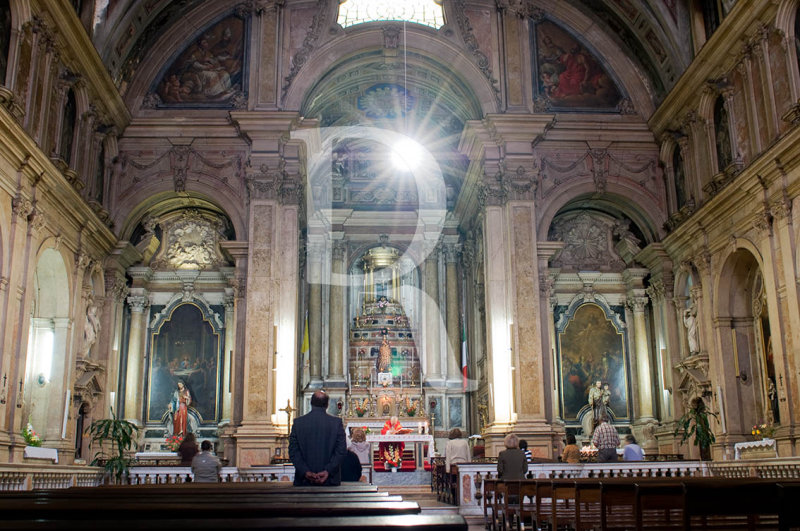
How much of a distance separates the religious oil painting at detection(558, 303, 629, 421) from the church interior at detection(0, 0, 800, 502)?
0.06 meters

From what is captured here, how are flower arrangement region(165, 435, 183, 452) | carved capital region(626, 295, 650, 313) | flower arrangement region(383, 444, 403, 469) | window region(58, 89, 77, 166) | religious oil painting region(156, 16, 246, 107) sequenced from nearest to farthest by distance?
window region(58, 89, 77, 166) → flower arrangement region(165, 435, 183, 452) → flower arrangement region(383, 444, 403, 469) → religious oil painting region(156, 16, 246, 107) → carved capital region(626, 295, 650, 313)

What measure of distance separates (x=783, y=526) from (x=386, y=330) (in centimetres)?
2226

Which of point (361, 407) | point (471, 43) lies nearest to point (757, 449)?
point (471, 43)

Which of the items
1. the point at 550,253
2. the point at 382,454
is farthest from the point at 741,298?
the point at 382,454

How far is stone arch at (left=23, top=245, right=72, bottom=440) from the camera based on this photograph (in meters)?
15.9

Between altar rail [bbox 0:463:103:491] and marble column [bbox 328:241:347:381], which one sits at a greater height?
marble column [bbox 328:241:347:381]

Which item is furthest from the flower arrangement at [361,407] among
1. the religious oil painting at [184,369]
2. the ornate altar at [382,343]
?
the religious oil painting at [184,369]

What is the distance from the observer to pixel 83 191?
17.4 metres

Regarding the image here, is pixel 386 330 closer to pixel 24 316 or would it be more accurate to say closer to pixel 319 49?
pixel 319 49

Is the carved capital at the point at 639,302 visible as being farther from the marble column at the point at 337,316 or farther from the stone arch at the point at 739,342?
the marble column at the point at 337,316

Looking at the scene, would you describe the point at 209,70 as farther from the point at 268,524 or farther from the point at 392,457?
the point at 268,524

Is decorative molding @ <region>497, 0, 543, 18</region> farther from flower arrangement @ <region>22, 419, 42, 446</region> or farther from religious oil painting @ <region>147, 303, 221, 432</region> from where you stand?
flower arrangement @ <region>22, 419, 42, 446</region>

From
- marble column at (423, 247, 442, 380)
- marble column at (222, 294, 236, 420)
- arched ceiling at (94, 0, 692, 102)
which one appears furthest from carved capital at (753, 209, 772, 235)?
marble column at (222, 294, 236, 420)

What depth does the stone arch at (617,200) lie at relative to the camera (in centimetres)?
2006
